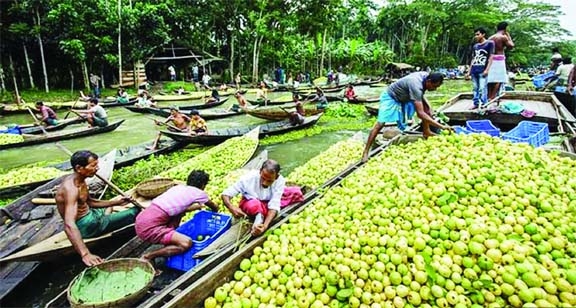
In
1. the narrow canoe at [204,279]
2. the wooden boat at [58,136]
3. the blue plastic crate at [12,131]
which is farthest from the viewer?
the blue plastic crate at [12,131]

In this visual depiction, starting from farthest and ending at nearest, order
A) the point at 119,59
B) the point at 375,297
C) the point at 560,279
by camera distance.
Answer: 1. the point at 119,59
2. the point at 375,297
3. the point at 560,279

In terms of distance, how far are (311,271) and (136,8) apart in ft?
74.0

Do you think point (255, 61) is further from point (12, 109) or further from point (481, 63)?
point (481, 63)

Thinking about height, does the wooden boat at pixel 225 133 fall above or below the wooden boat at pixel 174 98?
below

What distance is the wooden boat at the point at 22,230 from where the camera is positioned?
341cm

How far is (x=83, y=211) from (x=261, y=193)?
195 centimetres

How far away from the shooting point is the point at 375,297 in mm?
2111

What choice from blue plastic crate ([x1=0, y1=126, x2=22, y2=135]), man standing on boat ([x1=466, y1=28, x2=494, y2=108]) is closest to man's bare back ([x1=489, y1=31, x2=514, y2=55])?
man standing on boat ([x1=466, y1=28, x2=494, y2=108])

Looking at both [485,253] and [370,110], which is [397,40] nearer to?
[370,110]

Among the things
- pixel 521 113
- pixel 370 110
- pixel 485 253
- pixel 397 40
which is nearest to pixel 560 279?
pixel 485 253

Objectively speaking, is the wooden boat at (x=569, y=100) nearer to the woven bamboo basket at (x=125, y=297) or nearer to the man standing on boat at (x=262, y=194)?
the man standing on boat at (x=262, y=194)

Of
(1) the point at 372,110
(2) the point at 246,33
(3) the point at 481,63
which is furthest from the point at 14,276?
(2) the point at 246,33

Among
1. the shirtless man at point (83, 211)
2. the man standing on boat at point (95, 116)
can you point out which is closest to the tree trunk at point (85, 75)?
the man standing on boat at point (95, 116)

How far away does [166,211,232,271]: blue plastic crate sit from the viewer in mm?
3229
